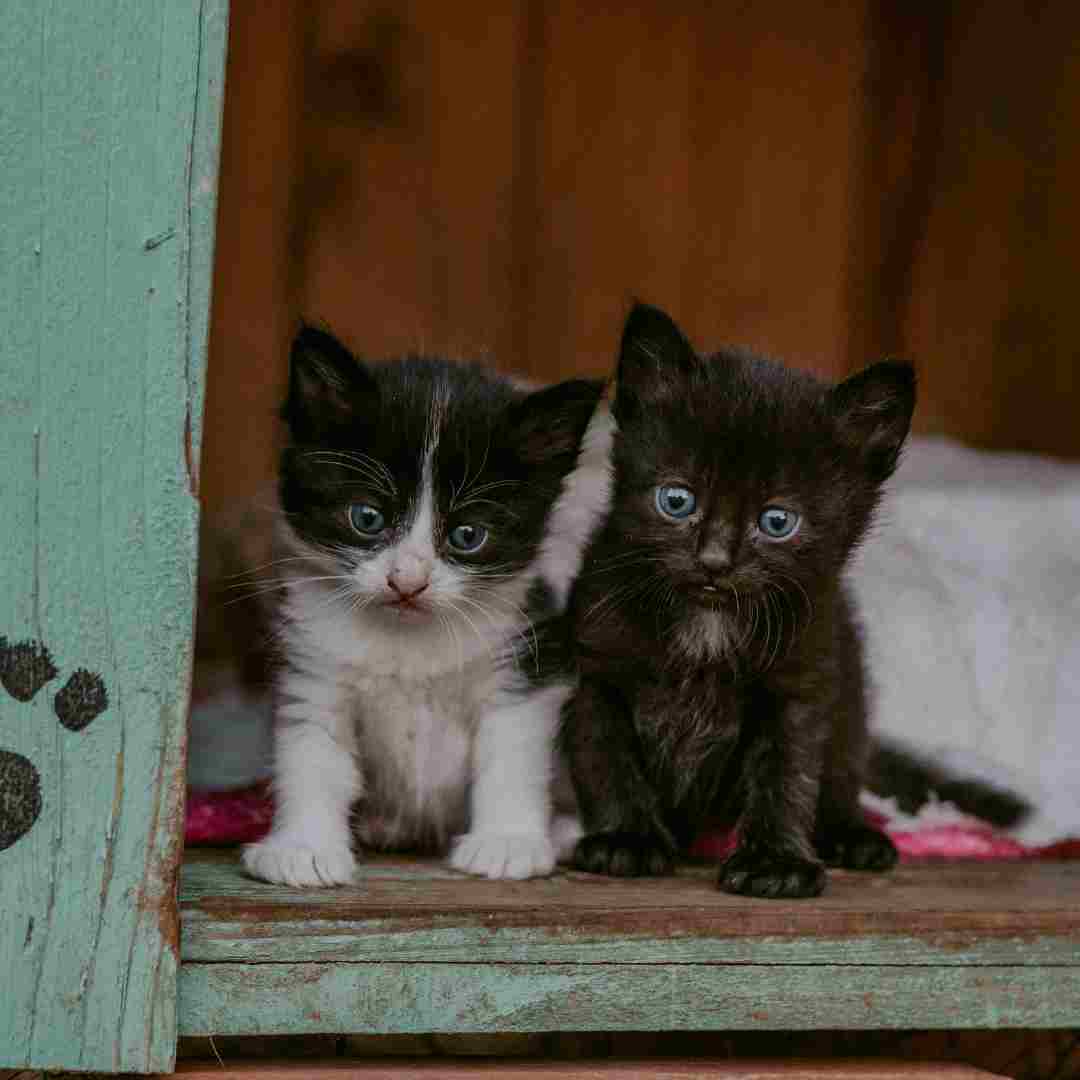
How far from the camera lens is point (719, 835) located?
264cm

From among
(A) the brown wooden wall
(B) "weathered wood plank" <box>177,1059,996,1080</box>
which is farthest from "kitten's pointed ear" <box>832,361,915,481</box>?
(A) the brown wooden wall

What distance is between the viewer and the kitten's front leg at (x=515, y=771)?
233 cm

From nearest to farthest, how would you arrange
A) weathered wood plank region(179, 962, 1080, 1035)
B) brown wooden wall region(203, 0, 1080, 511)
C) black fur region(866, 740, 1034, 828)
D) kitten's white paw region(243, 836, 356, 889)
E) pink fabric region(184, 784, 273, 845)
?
weathered wood plank region(179, 962, 1080, 1035), kitten's white paw region(243, 836, 356, 889), pink fabric region(184, 784, 273, 845), black fur region(866, 740, 1034, 828), brown wooden wall region(203, 0, 1080, 511)

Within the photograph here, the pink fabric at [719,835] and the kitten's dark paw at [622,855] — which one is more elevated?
the kitten's dark paw at [622,855]

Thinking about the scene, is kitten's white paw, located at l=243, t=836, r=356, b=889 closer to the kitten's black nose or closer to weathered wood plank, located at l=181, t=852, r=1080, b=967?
weathered wood plank, located at l=181, t=852, r=1080, b=967

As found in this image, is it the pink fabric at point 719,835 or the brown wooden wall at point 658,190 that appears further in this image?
the brown wooden wall at point 658,190

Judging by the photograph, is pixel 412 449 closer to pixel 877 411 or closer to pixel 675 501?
pixel 675 501

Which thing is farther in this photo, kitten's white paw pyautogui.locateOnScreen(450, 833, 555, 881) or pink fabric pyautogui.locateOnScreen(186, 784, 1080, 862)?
pink fabric pyautogui.locateOnScreen(186, 784, 1080, 862)

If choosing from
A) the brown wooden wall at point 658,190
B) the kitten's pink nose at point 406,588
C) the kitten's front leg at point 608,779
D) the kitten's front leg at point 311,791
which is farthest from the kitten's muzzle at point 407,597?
the brown wooden wall at point 658,190

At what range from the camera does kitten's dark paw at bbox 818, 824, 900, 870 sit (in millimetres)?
2488

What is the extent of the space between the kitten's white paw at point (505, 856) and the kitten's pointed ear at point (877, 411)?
2.38 feet

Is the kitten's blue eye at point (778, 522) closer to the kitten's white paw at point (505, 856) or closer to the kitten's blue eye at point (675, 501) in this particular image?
the kitten's blue eye at point (675, 501)

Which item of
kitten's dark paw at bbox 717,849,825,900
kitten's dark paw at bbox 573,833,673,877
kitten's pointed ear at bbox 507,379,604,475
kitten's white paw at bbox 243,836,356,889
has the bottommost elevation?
kitten's dark paw at bbox 573,833,673,877

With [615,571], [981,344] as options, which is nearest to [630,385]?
[615,571]
